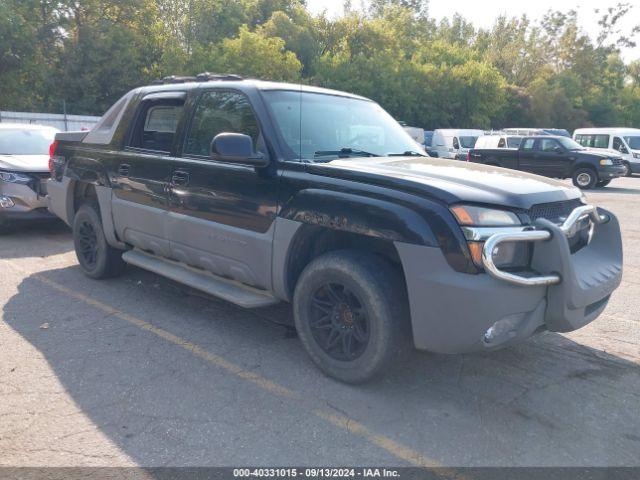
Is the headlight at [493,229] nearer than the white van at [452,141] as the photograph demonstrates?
Yes

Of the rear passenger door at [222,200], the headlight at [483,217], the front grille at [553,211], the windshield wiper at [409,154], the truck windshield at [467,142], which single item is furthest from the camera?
the truck windshield at [467,142]

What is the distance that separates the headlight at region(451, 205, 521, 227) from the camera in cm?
309

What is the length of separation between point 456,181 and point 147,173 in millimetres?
2801

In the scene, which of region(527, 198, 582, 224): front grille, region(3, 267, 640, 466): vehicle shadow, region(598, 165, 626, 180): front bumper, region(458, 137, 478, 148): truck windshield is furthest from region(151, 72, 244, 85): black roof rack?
region(458, 137, 478, 148): truck windshield

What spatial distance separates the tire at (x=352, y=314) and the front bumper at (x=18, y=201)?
5535mm

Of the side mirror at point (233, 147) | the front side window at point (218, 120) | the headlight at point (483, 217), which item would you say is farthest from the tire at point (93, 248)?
the headlight at point (483, 217)

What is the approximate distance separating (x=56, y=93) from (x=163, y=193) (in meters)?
26.6

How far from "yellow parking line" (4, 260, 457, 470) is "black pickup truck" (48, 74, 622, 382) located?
36 cm

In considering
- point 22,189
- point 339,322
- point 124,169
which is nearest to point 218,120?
point 124,169

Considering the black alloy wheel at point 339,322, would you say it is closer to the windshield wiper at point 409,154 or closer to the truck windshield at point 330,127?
the truck windshield at point 330,127

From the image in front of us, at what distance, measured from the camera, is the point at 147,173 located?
4.95 meters

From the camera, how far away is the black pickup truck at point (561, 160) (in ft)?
58.5

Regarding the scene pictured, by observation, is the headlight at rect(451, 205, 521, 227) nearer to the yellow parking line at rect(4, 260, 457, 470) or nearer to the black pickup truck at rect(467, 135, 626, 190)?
the yellow parking line at rect(4, 260, 457, 470)

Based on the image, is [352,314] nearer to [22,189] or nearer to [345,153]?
[345,153]
